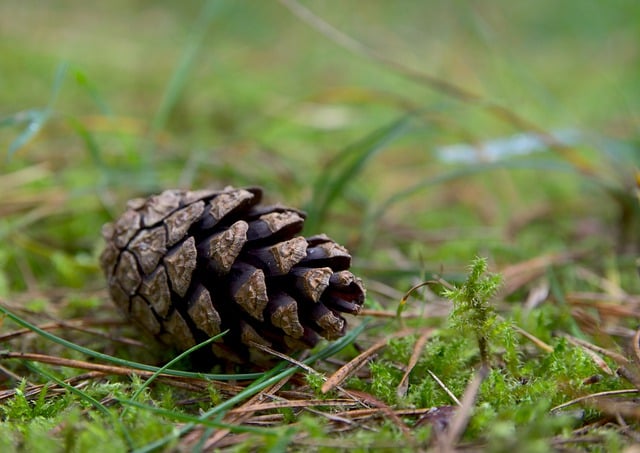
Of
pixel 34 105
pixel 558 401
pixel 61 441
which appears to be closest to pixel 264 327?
pixel 61 441

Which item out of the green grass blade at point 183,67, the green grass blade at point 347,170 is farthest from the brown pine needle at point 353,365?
the green grass blade at point 183,67

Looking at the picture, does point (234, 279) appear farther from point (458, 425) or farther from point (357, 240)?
point (357, 240)

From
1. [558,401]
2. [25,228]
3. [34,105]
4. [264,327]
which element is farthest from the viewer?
[34,105]

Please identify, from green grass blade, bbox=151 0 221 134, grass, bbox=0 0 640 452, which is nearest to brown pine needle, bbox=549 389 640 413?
grass, bbox=0 0 640 452

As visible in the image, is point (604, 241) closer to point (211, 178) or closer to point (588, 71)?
point (211, 178)

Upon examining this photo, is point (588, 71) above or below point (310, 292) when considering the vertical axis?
above

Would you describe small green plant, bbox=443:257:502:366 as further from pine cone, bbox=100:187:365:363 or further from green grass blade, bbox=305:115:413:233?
green grass blade, bbox=305:115:413:233
